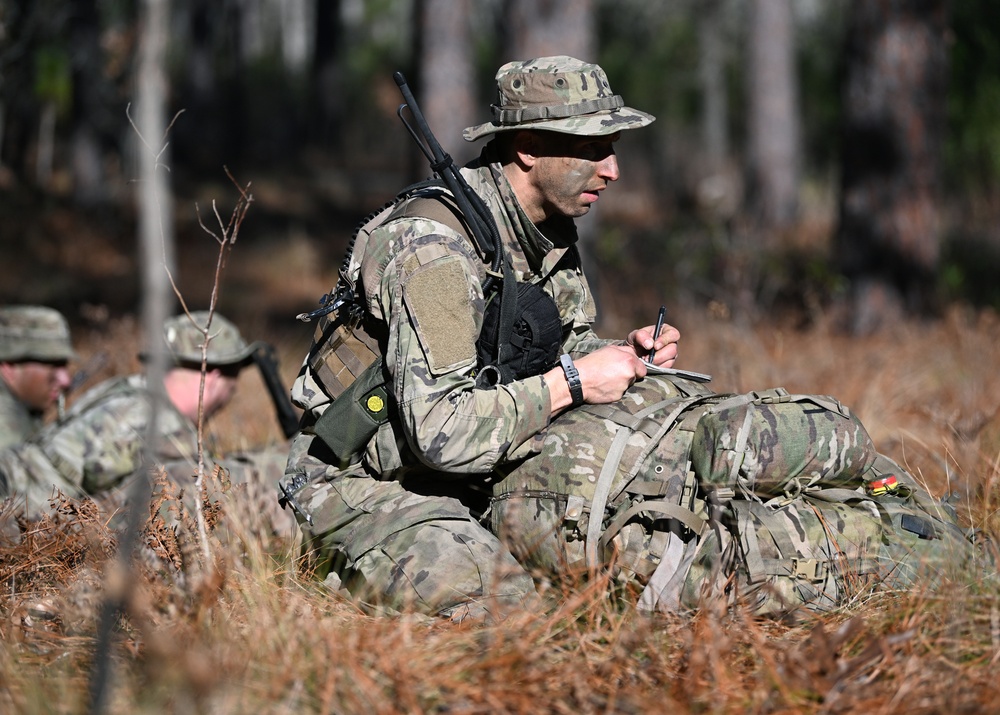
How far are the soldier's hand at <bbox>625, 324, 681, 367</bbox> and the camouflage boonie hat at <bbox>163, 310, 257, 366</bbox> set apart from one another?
67.7 inches

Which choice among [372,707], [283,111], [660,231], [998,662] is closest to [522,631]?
[372,707]

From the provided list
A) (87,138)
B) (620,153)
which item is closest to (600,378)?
(87,138)

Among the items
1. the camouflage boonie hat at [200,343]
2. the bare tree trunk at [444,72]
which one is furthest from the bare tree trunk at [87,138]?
the camouflage boonie hat at [200,343]

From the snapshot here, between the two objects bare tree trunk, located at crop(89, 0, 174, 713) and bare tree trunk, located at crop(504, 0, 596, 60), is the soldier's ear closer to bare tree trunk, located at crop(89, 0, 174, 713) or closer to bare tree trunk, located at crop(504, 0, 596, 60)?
bare tree trunk, located at crop(89, 0, 174, 713)

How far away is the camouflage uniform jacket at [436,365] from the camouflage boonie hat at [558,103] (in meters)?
0.41

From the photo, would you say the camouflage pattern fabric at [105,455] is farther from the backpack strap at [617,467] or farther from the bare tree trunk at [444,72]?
the bare tree trunk at [444,72]

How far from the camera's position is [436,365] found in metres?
2.77

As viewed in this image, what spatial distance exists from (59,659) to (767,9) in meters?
15.9


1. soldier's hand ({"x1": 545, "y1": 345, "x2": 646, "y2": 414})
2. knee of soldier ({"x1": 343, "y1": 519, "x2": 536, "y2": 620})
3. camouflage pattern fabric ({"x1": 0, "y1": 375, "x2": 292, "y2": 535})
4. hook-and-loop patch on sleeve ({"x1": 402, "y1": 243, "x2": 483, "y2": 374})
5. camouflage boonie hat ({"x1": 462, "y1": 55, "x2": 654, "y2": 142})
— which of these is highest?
camouflage boonie hat ({"x1": 462, "y1": 55, "x2": 654, "y2": 142})

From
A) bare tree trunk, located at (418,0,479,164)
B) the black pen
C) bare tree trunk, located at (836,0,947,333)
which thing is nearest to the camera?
the black pen

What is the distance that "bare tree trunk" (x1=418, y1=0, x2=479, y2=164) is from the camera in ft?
28.5

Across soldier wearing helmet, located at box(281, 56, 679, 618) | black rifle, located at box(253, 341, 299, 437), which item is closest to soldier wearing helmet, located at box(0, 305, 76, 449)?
black rifle, located at box(253, 341, 299, 437)

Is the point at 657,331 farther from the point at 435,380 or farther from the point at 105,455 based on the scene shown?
the point at 105,455

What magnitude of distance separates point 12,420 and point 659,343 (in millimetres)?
2698
